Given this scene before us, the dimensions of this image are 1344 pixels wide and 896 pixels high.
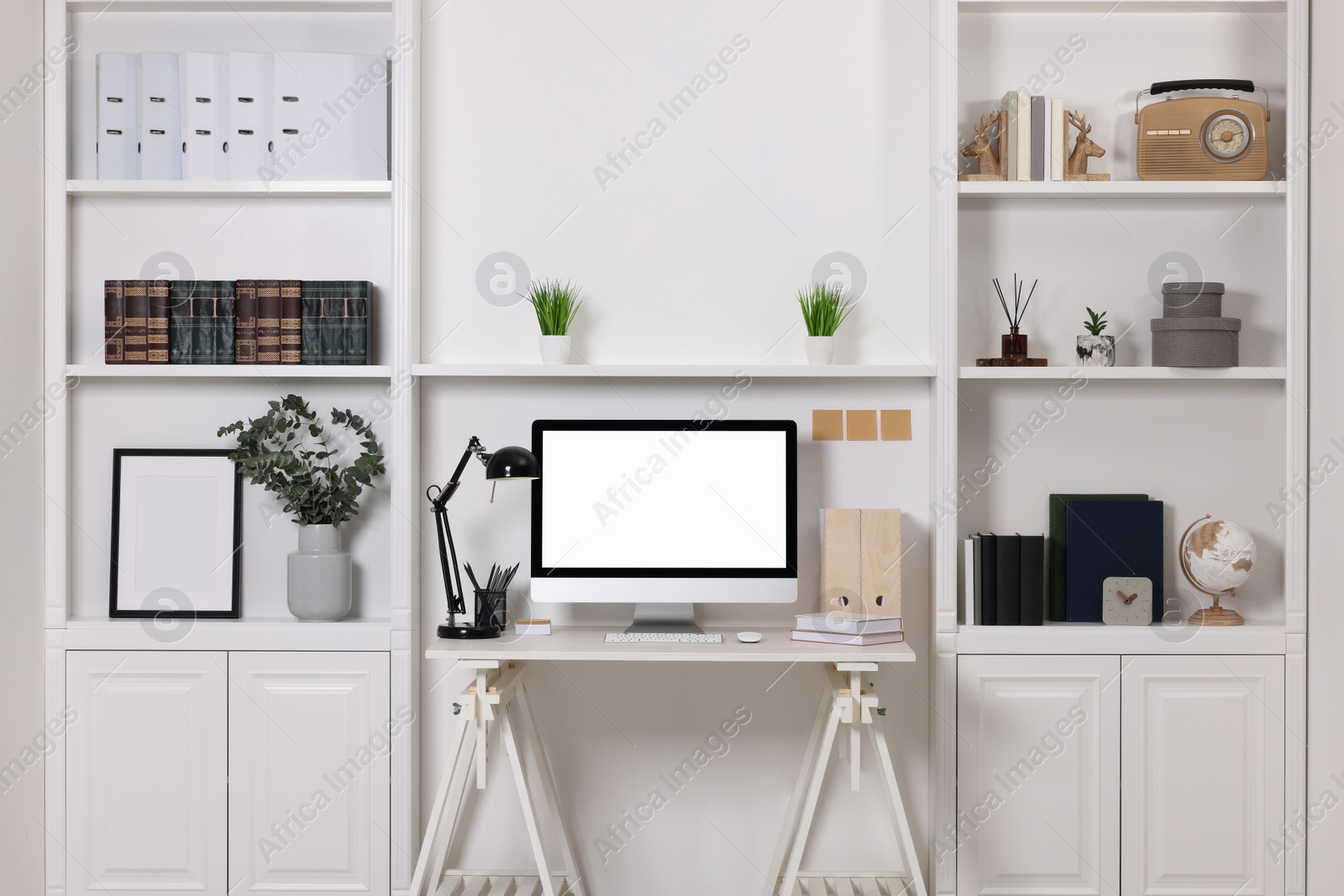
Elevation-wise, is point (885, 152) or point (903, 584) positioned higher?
point (885, 152)

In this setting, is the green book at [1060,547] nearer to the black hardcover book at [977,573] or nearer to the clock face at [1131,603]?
the clock face at [1131,603]

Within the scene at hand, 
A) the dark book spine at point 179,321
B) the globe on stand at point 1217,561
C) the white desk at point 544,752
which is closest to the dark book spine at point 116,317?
the dark book spine at point 179,321

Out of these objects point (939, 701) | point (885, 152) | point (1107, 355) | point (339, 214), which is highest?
point (885, 152)

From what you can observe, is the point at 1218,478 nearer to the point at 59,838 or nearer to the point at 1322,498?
the point at 1322,498

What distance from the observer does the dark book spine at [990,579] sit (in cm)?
229

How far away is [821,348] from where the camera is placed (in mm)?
2316

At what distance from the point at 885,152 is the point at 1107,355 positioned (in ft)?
2.55

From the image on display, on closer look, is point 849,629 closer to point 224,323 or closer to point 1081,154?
point 1081,154

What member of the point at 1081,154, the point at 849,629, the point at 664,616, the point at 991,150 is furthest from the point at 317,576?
the point at 1081,154

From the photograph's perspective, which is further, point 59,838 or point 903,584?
point 903,584

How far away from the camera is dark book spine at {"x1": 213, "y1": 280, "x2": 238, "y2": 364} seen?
2304mm

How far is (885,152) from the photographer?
A: 243 centimetres

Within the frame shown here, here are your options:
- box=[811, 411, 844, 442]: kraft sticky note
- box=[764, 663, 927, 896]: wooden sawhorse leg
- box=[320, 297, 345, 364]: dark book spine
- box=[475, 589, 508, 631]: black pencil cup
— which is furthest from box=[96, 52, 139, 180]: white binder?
box=[764, 663, 927, 896]: wooden sawhorse leg

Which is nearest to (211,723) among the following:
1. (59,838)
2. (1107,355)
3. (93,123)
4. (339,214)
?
(59,838)
